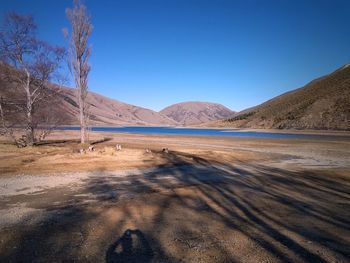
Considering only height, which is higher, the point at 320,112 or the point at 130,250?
the point at 320,112

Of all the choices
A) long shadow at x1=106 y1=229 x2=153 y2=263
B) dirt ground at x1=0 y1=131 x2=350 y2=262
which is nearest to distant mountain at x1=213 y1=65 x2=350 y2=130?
dirt ground at x1=0 y1=131 x2=350 y2=262

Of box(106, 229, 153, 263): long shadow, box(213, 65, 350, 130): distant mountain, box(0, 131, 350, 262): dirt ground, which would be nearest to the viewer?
box(106, 229, 153, 263): long shadow

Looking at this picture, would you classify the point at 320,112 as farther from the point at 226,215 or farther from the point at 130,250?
the point at 130,250

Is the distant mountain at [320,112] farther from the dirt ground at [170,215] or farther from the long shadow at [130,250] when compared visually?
the long shadow at [130,250]

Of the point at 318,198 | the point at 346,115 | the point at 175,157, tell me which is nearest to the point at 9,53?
the point at 175,157

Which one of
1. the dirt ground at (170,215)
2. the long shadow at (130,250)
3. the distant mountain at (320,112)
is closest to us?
the long shadow at (130,250)

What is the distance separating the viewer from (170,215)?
24.8ft

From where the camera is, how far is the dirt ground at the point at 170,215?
17.6 ft

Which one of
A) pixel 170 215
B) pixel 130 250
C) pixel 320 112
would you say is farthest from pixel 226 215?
pixel 320 112

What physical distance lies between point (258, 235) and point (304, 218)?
189 centimetres

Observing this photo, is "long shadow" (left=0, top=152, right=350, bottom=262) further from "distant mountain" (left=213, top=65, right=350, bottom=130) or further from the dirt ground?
"distant mountain" (left=213, top=65, right=350, bottom=130)

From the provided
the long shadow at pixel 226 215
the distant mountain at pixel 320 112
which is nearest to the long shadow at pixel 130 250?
the long shadow at pixel 226 215

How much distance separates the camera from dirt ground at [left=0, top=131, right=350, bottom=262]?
538 cm

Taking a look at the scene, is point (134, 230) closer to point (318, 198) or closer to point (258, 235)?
point (258, 235)
